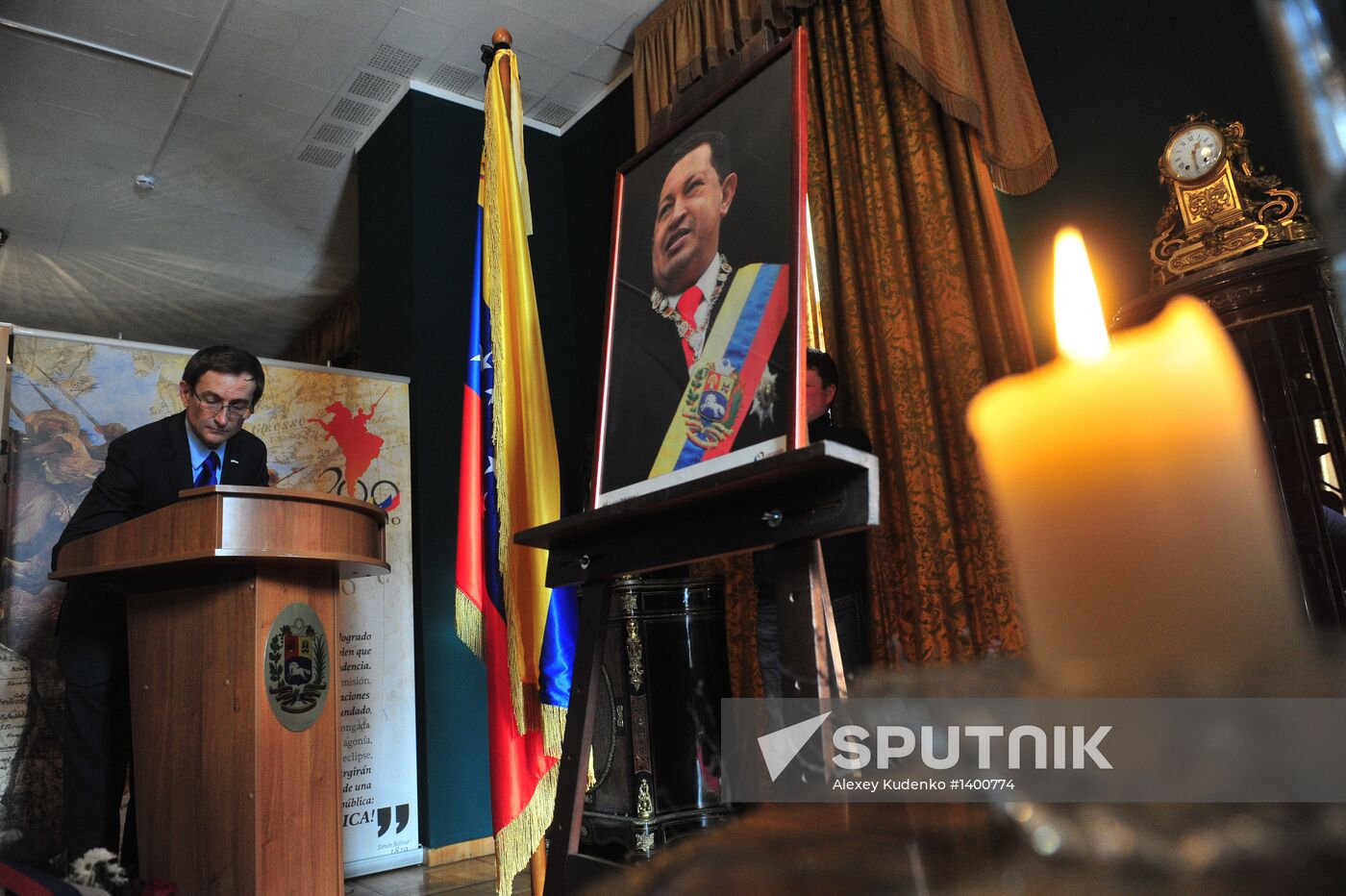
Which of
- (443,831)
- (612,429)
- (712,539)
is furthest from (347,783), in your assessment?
(712,539)

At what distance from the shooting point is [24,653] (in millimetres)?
2812

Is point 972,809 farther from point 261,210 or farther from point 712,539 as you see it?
point 261,210

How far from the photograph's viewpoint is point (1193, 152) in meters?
1.99

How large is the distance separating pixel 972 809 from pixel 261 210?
18.6 feet

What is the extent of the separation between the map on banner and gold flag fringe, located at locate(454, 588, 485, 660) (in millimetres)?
648

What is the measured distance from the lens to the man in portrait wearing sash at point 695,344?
4.53 feet

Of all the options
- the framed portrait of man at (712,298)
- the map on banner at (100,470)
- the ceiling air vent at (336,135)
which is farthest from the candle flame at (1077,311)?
the ceiling air vent at (336,135)

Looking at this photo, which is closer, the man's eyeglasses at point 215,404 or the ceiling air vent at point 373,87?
the man's eyeglasses at point 215,404

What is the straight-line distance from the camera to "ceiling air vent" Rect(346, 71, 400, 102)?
4.01 metres

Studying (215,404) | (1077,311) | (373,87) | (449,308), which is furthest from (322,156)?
(1077,311)

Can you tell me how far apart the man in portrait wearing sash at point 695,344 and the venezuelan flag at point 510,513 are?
2.06 ft
